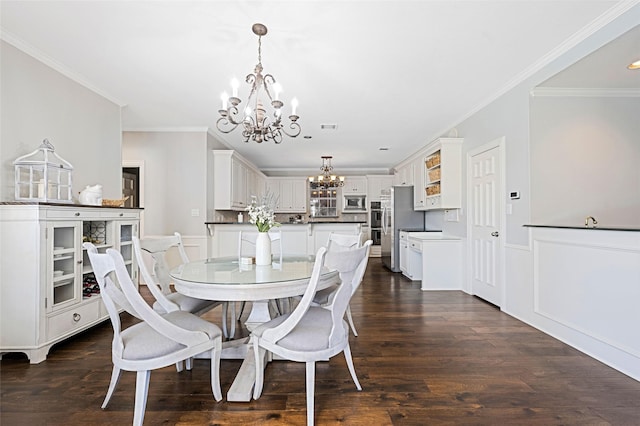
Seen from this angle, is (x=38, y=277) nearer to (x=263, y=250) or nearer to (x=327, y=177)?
(x=263, y=250)

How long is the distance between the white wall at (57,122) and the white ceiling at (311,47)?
0.14m

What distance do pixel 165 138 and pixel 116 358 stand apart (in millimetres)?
4255

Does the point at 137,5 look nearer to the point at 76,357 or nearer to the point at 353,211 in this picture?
the point at 76,357

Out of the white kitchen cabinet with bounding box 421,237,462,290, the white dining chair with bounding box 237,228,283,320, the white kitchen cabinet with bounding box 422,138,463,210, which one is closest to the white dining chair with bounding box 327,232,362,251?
the white dining chair with bounding box 237,228,283,320

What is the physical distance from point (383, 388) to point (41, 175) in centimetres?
341

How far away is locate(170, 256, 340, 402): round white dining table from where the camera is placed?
175 centimetres

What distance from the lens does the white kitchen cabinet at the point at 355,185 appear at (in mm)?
8945

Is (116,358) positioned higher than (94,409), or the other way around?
(116,358)

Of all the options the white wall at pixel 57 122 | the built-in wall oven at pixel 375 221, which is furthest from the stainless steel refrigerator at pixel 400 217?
the white wall at pixel 57 122

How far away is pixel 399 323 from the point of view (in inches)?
128

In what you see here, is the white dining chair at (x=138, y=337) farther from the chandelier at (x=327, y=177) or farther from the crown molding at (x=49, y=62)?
the chandelier at (x=327, y=177)

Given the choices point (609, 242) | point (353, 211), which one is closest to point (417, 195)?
point (353, 211)

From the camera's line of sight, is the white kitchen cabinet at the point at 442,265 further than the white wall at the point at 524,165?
Yes

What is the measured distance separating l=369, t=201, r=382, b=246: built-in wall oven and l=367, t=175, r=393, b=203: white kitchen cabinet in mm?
172
